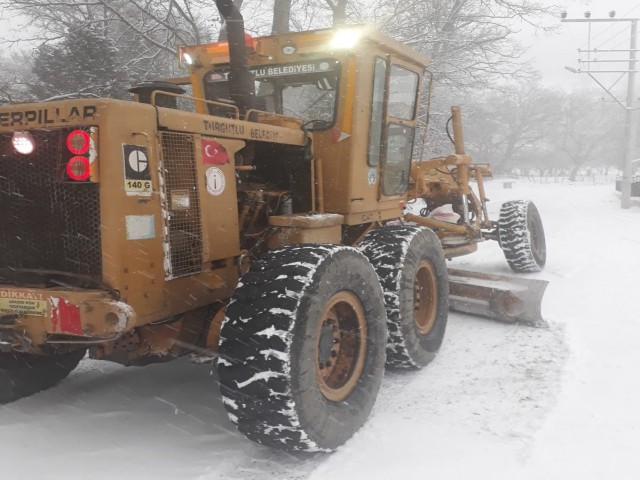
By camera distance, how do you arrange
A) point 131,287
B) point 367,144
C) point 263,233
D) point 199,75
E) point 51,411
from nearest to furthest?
point 131,287
point 51,411
point 263,233
point 367,144
point 199,75

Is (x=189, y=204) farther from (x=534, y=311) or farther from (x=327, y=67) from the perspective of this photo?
(x=534, y=311)

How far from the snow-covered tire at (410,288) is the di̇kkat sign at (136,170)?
2114mm

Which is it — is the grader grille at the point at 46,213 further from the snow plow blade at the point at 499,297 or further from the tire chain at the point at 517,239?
the tire chain at the point at 517,239

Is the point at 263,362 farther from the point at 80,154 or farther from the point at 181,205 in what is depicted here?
the point at 80,154

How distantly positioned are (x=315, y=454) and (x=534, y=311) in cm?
327

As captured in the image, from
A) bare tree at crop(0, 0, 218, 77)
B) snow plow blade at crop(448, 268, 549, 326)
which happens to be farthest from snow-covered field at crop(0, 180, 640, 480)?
bare tree at crop(0, 0, 218, 77)

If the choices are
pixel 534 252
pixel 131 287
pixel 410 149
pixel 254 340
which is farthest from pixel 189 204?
pixel 534 252

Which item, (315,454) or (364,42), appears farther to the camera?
(364,42)

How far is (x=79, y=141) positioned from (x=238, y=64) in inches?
77.0

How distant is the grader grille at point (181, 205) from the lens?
3.15m

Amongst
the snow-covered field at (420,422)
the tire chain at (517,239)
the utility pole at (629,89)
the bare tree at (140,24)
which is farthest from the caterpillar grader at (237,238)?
the utility pole at (629,89)

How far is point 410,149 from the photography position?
232 inches

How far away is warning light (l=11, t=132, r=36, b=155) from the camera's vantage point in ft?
9.78

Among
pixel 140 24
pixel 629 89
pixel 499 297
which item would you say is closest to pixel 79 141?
pixel 499 297
